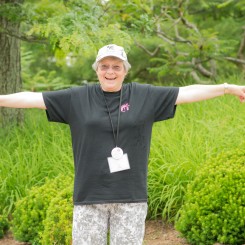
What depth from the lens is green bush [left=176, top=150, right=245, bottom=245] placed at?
13.6 feet

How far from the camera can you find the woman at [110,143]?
3102 mm

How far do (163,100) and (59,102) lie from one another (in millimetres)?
592

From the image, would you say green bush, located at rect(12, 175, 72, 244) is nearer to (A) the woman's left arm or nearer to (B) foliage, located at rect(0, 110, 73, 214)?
(B) foliage, located at rect(0, 110, 73, 214)

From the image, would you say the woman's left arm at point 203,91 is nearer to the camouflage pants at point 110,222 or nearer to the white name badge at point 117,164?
the white name badge at point 117,164

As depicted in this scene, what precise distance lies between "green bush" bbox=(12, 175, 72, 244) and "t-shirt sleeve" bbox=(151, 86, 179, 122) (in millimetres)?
1795

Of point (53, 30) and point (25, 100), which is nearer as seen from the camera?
point (25, 100)

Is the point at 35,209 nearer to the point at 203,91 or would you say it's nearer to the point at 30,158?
the point at 30,158

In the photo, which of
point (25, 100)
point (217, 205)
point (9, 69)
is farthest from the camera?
point (9, 69)

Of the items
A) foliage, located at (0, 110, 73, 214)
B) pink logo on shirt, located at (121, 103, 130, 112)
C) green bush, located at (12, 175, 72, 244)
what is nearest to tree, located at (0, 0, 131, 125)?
foliage, located at (0, 110, 73, 214)

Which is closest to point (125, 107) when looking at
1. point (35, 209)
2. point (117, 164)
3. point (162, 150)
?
point (117, 164)

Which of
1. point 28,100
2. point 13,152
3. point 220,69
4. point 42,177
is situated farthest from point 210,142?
point 220,69

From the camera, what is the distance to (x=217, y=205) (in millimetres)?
4184

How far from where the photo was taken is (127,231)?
125 inches

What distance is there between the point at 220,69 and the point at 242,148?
719cm
